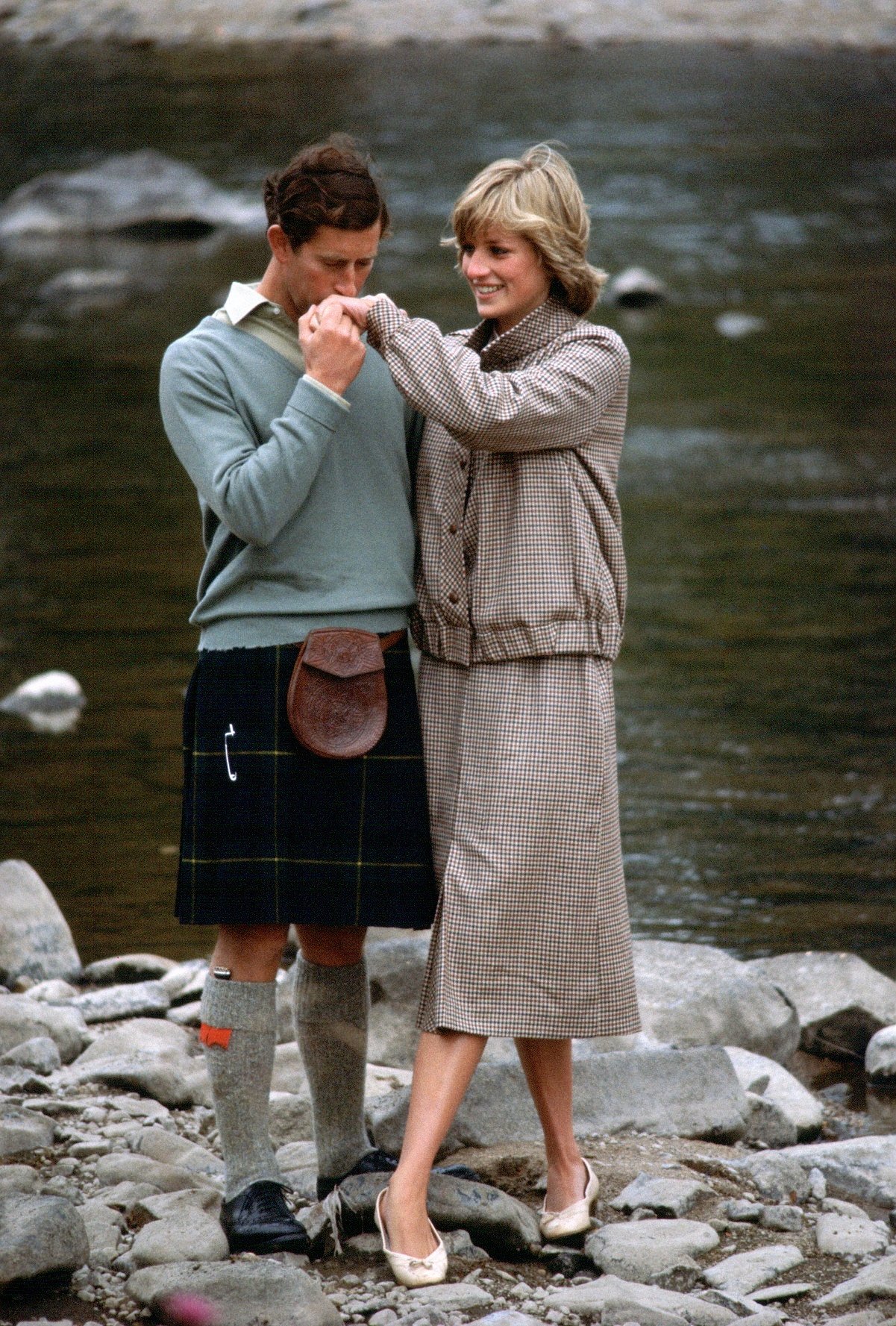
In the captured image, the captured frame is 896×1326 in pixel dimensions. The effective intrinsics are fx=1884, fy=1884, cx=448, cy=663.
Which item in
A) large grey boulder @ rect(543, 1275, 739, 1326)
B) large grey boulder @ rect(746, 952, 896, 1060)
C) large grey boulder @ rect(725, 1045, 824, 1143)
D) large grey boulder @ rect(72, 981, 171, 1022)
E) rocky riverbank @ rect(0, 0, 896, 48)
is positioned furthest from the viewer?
rocky riverbank @ rect(0, 0, 896, 48)

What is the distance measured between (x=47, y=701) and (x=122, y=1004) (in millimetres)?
2923

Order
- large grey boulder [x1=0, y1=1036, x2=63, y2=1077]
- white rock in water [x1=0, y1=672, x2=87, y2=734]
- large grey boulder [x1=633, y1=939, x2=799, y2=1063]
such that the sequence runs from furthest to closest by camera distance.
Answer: white rock in water [x1=0, y1=672, x2=87, y2=734] < large grey boulder [x1=633, y1=939, x2=799, y2=1063] < large grey boulder [x1=0, y1=1036, x2=63, y2=1077]

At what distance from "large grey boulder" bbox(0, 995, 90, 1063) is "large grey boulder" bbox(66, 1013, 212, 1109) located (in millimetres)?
52

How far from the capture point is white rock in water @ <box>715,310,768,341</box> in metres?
15.5

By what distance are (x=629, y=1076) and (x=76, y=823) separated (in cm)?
278

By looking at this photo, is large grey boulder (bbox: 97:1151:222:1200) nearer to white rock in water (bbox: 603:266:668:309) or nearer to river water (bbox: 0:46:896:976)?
river water (bbox: 0:46:896:976)

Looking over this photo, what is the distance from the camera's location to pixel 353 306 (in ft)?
9.10

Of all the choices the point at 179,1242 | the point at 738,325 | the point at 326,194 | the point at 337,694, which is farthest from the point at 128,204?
the point at 179,1242

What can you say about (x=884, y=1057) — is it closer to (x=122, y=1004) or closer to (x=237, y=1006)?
(x=122, y=1004)

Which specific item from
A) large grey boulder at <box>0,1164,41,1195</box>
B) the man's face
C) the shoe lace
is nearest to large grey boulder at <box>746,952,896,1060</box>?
the shoe lace

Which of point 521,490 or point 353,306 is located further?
point 521,490

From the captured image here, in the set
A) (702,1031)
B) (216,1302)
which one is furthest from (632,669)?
(216,1302)

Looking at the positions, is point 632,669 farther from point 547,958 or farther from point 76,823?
point 547,958

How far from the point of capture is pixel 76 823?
233 inches
